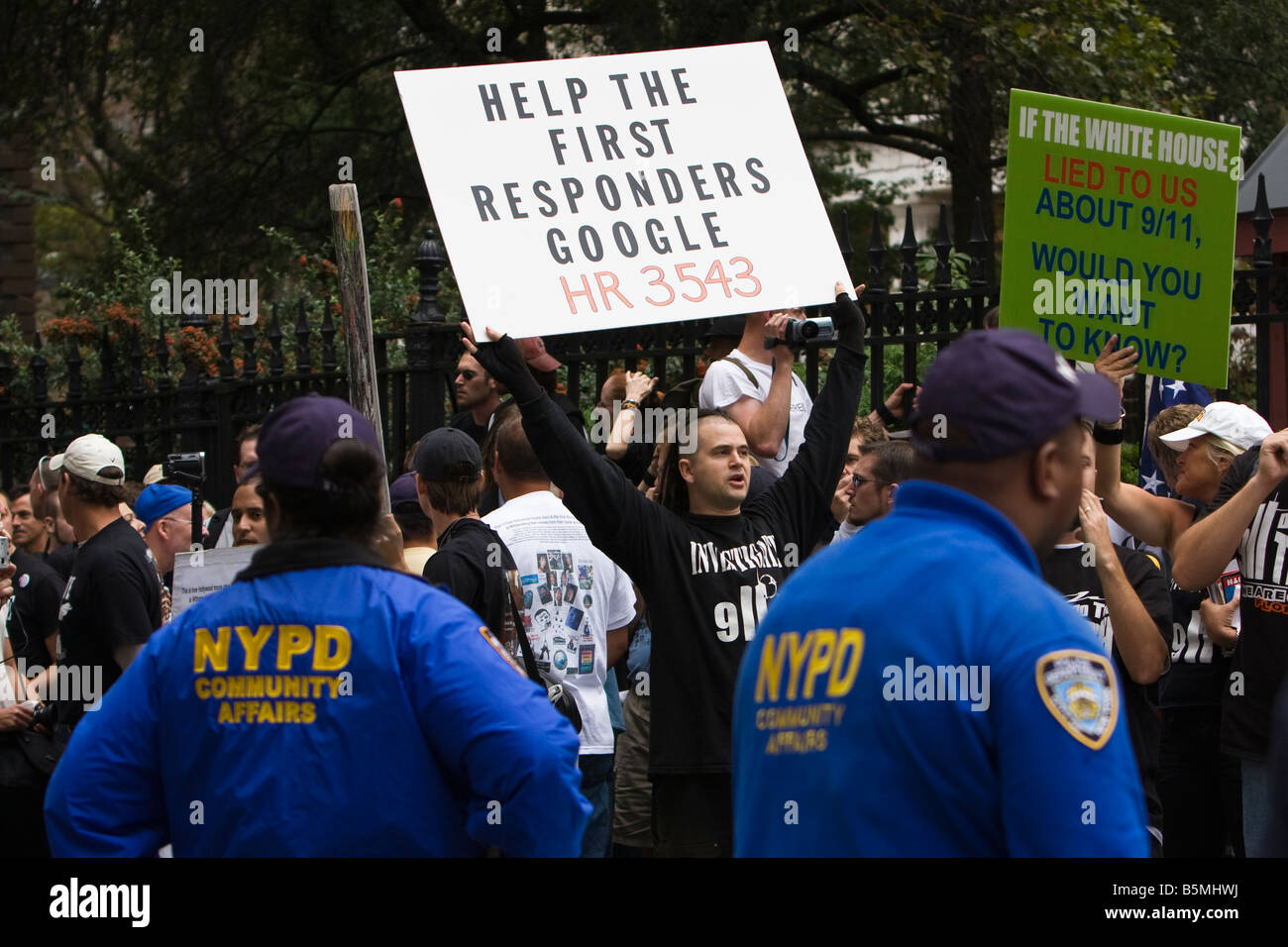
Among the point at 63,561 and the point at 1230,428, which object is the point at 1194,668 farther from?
the point at 63,561

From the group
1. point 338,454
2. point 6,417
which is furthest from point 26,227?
point 338,454

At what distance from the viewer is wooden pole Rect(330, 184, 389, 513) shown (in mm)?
5055

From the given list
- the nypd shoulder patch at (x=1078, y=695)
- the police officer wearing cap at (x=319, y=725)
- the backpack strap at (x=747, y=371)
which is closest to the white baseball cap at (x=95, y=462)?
the backpack strap at (x=747, y=371)

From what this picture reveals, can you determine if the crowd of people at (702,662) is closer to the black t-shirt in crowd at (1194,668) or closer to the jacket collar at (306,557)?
the jacket collar at (306,557)

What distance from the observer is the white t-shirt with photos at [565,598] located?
4.80 m

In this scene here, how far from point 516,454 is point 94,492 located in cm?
159

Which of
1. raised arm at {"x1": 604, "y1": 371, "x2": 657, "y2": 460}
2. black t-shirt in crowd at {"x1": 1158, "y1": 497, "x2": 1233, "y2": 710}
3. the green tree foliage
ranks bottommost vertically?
black t-shirt in crowd at {"x1": 1158, "y1": 497, "x2": 1233, "y2": 710}

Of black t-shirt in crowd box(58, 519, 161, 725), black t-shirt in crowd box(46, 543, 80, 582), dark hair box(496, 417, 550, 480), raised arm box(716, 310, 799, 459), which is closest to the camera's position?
dark hair box(496, 417, 550, 480)

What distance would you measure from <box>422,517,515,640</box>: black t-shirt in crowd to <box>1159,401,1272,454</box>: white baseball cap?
8.00ft

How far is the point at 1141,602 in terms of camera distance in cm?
452

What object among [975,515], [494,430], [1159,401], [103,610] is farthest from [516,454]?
[975,515]

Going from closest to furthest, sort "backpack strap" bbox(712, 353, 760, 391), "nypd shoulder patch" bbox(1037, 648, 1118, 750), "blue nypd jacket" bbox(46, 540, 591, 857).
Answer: "nypd shoulder patch" bbox(1037, 648, 1118, 750) → "blue nypd jacket" bbox(46, 540, 591, 857) → "backpack strap" bbox(712, 353, 760, 391)

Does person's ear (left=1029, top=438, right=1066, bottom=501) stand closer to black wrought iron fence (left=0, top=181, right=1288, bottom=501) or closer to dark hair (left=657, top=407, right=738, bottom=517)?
dark hair (left=657, top=407, right=738, bottom=517)

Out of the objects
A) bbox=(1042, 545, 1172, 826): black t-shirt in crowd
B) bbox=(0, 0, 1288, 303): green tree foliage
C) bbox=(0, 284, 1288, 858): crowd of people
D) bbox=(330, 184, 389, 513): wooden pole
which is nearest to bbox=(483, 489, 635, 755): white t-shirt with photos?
bbox=(0, 284, 1288, 858): crowd of people
